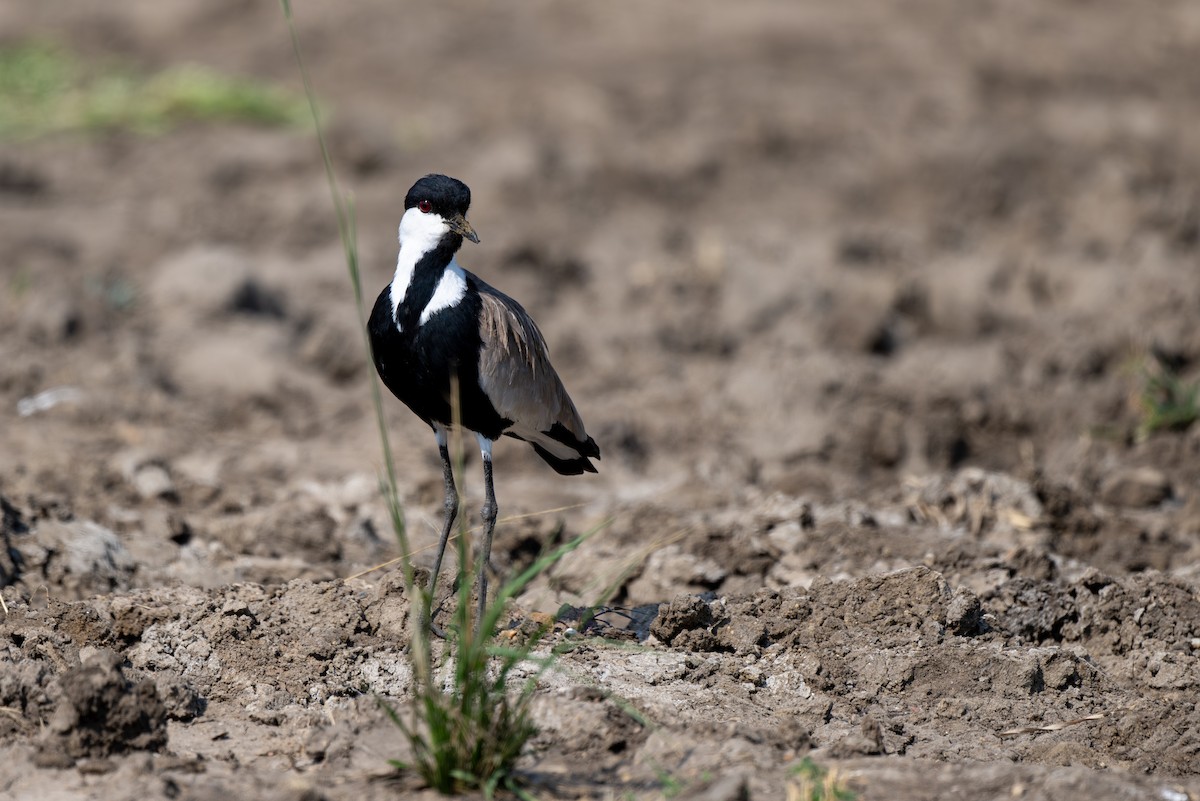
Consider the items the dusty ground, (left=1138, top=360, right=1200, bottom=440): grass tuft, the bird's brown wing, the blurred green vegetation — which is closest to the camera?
the dusty ground

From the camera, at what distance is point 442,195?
5.32 m

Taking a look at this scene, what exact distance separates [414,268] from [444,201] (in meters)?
0.27

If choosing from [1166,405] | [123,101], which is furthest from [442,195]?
[123,101]

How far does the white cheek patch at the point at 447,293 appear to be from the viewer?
5.29 metres

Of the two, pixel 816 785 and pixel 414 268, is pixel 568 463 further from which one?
pixel 816 785

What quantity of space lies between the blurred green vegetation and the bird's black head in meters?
8.81

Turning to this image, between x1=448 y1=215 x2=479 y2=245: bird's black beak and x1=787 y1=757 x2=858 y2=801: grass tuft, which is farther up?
x1=448 y1=215 x2=479 y2=245: bird's black beak

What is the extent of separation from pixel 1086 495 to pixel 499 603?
4.85 metres

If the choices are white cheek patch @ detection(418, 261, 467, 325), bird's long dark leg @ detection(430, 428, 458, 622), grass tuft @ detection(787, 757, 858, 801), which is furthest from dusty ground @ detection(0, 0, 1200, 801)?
white cheek patch @ detection(418, 261, 467, 325)

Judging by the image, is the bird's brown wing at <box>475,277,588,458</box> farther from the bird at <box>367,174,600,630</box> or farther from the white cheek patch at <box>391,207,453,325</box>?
the white cheek patch at <box>391,207,453,325</box>

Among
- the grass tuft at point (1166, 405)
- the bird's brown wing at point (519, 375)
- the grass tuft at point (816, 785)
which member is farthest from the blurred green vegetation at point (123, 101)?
the grass tuft at point (816, 785)

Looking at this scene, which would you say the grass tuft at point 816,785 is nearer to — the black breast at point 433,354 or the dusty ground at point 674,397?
the dusty ground at point 674,397

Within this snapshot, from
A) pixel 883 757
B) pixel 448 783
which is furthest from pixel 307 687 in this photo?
pixel 883 757

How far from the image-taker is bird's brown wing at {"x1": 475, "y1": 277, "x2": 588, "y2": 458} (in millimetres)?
5434
